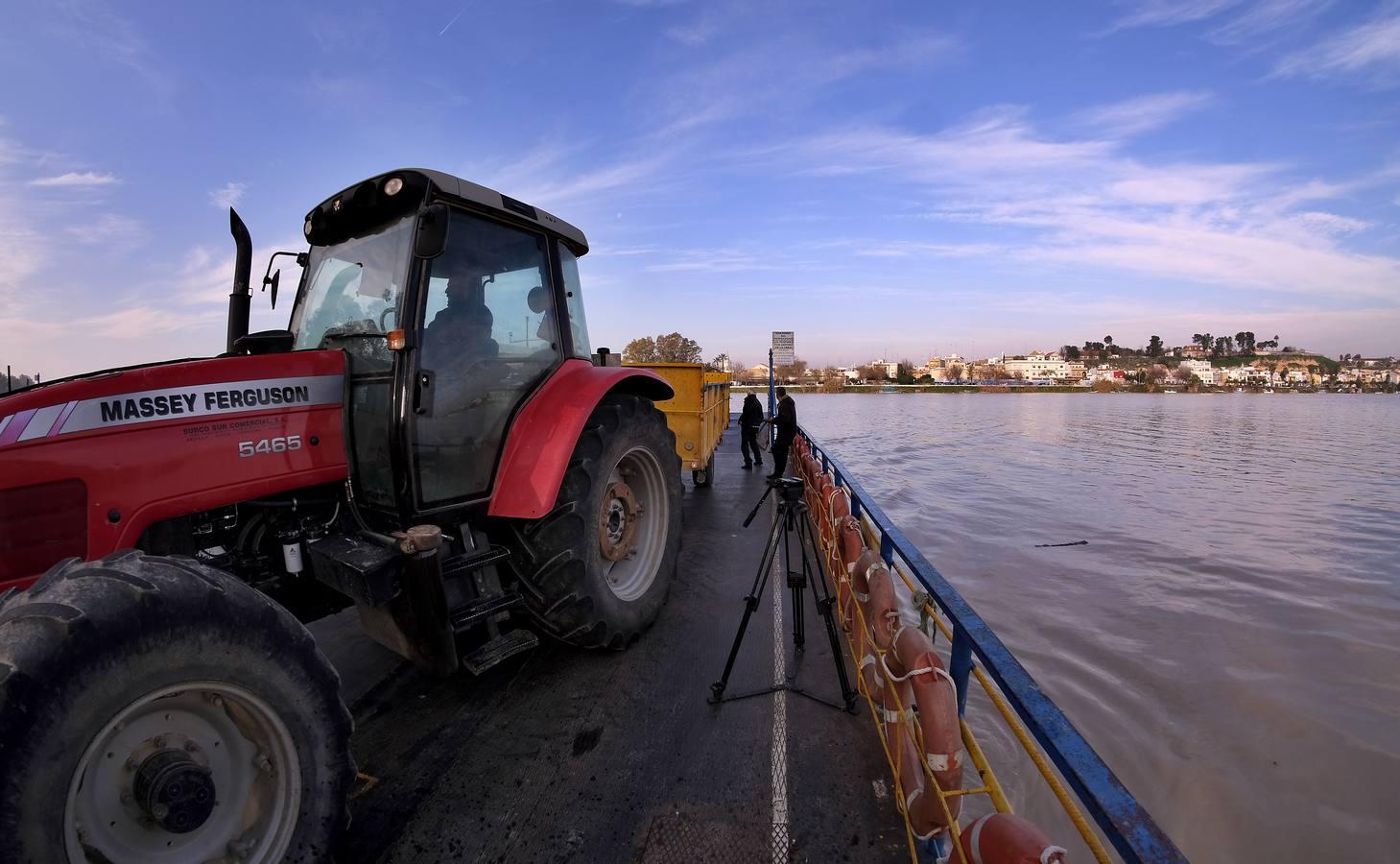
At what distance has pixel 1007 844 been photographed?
1428 millimetres

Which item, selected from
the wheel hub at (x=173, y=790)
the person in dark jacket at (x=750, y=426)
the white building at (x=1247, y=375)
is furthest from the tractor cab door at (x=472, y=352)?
the white building at (x=1247, y=375)

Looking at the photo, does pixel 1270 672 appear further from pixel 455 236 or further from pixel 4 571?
pixel 4 571

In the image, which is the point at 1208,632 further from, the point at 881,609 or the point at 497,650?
the point at 497,650

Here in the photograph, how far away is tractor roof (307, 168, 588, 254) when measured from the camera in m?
2.71

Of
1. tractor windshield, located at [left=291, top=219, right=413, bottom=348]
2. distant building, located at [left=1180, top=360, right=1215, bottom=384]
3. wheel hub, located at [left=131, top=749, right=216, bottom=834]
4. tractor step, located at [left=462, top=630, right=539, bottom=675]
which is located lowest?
tractor step, located at [left=462, top=630, right=539, bottom=675]

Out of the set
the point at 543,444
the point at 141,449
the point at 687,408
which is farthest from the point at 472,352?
the point at 687,408

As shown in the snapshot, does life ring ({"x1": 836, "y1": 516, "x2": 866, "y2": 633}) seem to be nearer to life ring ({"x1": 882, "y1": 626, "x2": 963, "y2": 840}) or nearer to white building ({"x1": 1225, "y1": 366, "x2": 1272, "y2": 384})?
life ring ({"x1": 882, "y1": 626, "x2": 963, "y2": 840})

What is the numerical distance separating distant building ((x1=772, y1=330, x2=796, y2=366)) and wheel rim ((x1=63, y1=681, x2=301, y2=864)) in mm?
18226

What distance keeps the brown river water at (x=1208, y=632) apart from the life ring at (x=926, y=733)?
4.12 ft

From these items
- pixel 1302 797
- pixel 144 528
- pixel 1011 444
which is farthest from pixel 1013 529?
pixel 1011 444

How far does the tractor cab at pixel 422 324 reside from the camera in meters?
2.66

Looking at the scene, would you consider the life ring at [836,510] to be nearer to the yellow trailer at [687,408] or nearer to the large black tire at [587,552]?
the large black tire at [587,552]

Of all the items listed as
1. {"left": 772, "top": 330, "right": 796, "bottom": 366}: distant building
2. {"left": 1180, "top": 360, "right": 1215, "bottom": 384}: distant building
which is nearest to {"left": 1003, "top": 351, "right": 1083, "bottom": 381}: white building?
{"left": 1180, "top": 360, "right": 1215, "bottom": 384}: distant building

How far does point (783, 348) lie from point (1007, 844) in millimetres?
18492
